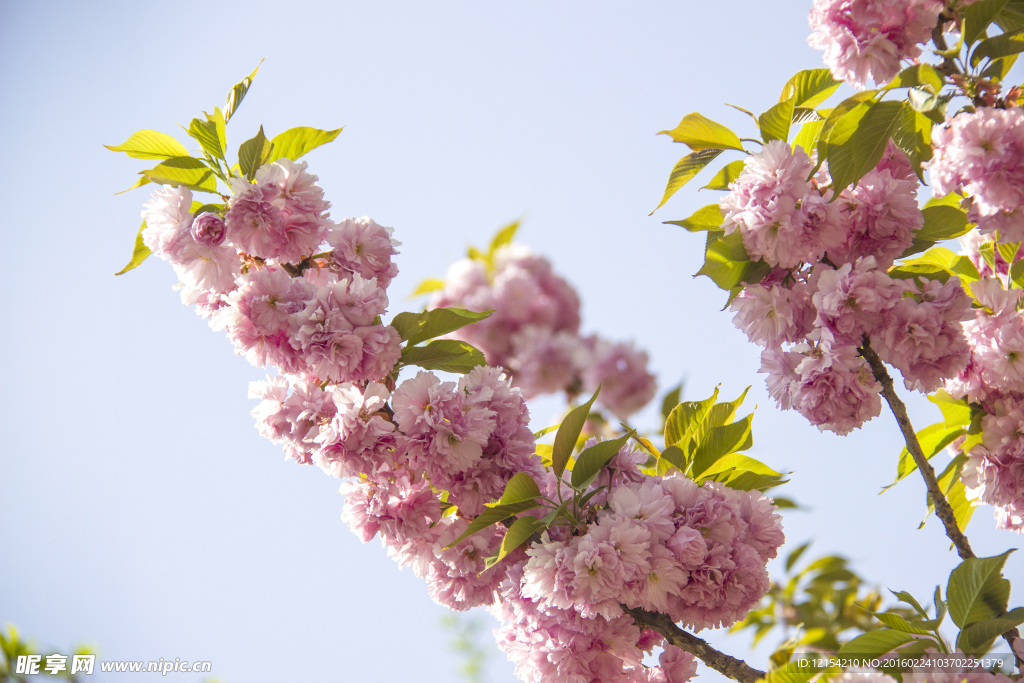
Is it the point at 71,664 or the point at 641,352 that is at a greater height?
the point at 641,352

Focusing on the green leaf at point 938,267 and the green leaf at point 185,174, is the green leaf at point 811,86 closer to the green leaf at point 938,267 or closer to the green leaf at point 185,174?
the green leaf at point 938,267

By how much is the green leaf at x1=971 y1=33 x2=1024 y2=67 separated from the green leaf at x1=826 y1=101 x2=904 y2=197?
203mm

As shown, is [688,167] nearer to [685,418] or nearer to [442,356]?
[685,418]

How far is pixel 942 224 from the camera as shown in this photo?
3.52 ft

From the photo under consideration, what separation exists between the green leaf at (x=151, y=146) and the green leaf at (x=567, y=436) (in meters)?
0.88

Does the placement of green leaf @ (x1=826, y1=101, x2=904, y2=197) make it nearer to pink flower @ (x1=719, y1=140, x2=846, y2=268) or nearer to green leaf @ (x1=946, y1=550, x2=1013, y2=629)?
pink flower @ (x1=719, y1=140, x2=846, y2=268)

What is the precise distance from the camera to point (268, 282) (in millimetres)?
1042

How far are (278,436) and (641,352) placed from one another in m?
3.07

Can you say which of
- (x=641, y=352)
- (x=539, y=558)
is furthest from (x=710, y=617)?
(x=641, y=352)

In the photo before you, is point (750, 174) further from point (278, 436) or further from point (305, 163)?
point (278, 436)

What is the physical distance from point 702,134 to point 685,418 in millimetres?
525

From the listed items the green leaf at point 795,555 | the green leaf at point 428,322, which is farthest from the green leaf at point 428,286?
the green leaf at point 428,322

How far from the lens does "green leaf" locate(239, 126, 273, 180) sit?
116 cm

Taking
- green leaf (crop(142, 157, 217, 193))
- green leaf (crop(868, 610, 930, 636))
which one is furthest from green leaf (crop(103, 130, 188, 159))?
green leaf (crop(868, 610, 930, 636))
